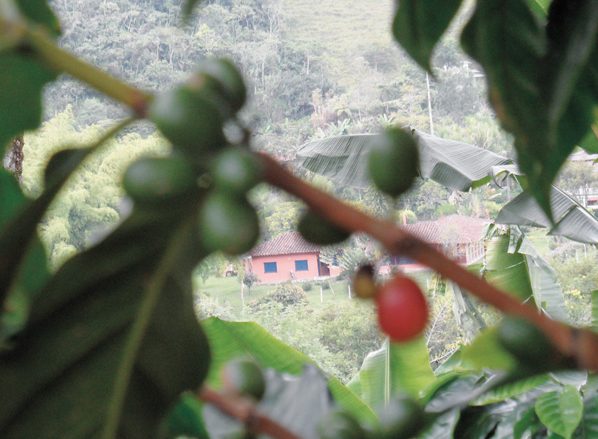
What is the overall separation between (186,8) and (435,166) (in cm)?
244

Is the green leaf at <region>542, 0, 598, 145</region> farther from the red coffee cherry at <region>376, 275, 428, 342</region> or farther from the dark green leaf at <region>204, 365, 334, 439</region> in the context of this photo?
the dark green leaf at <region>204, 365, 334, 439</region>

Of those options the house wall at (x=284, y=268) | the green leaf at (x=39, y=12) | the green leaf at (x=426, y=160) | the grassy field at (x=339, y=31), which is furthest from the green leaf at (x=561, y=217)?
the grassy field at (x=339, y=31)

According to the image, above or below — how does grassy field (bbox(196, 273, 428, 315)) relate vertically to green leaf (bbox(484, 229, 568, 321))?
below

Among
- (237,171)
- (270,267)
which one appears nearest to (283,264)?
(270,267)

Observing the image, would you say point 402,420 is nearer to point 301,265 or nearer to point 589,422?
point 589,422

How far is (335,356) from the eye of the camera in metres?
7.46

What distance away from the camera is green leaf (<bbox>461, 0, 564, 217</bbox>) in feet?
1.05

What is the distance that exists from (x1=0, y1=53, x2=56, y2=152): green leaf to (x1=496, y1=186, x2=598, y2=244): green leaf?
79.7 inches

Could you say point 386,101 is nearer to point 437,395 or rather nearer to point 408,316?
point 437,395

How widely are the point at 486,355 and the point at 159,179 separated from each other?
13 centimetres

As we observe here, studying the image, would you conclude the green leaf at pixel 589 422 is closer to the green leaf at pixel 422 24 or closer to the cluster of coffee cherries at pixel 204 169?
the green leaf at pixel 422 24

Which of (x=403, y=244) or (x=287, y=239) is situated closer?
(x=403, y=244)

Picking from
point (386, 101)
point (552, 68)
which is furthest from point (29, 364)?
point (386, 101)

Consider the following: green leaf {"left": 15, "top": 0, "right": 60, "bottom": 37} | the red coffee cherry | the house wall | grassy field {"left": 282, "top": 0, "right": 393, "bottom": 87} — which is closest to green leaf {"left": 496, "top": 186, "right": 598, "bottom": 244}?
green leaf {"left": 15, "top": 0, "right": 60, "bottom": 37}
